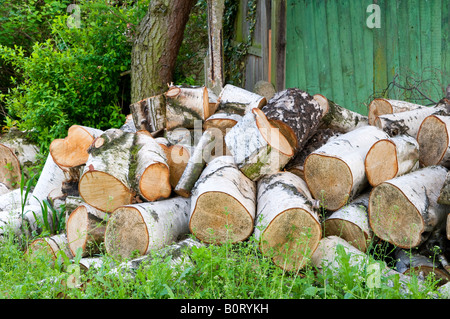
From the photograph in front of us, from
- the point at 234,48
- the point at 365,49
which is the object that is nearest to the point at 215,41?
the point at 234,48

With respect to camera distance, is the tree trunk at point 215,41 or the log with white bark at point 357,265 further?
the tree trunk at point 215,41

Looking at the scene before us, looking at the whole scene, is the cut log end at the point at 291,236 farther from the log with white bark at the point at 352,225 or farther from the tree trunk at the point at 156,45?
the tree trunk at the point at 156,45

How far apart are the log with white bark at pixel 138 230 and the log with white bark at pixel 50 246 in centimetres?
55

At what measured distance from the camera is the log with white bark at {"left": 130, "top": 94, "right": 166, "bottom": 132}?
4516 mm

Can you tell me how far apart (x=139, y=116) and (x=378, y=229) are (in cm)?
253

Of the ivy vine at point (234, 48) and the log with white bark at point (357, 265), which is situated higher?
the ivy vine at point (234, 48)

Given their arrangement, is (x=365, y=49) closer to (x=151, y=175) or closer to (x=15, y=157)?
(x=151, y=175)

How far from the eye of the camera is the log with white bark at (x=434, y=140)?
347cm

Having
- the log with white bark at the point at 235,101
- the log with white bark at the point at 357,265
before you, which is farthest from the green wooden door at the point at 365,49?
the log with white bark at the point at 357,265

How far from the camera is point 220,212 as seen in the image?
3.05 metres

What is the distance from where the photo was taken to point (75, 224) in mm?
3531

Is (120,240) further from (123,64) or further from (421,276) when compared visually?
(123,64)

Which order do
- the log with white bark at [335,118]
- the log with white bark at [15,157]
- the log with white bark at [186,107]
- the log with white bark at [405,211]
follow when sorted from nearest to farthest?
the log with white bark at [405,211]
the log with white bark at [335,118]
the log with white bark at [186,107]
the log with white bark at [15,157]

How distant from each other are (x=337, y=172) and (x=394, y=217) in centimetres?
47
